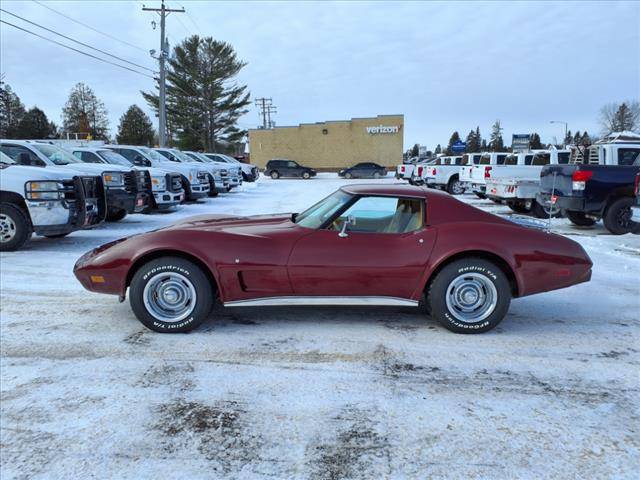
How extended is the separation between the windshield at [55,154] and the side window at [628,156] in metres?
12.2

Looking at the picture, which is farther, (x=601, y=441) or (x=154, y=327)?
(x=154, y=327)

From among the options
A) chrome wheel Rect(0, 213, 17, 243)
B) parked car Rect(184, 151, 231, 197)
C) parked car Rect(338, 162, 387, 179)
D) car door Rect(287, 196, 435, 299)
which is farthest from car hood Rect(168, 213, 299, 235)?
parked car Rect(338, 162, 387, 179)

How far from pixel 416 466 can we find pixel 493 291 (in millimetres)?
2054

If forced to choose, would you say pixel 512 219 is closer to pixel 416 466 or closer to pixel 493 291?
pixel 493 291

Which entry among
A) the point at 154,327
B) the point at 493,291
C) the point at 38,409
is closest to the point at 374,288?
the point at 493,291

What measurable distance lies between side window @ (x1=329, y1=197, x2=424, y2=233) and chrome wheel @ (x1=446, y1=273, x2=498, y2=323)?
0.60 m

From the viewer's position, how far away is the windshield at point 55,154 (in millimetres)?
10070

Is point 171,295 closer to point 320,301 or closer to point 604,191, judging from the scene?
point 320,301

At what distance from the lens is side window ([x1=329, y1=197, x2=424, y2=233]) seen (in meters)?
4.16

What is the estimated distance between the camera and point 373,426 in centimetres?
269

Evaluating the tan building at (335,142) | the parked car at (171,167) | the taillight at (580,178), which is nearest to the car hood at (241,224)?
the taillight at (580,178)

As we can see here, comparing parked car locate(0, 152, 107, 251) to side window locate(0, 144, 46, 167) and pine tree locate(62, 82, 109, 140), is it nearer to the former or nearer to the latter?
side window locate(0, 144, 46, 167)

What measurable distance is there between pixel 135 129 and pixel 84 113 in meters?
6.67

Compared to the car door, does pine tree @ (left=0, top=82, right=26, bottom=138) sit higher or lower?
higher
